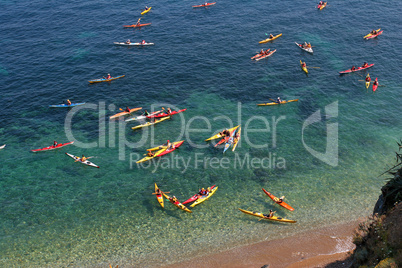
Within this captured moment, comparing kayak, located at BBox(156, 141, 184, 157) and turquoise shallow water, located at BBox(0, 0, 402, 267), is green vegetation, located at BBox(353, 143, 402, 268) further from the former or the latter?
kayak, located at BBox(156, 141, 184, 157)

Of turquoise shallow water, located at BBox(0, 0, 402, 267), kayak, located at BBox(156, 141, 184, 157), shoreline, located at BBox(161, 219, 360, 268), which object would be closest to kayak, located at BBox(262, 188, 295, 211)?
turquoise shallow water, located at BBox(0, 0, 402, 267)

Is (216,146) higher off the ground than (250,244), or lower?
higher

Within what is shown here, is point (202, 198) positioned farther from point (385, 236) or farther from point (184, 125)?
point (385, 236)

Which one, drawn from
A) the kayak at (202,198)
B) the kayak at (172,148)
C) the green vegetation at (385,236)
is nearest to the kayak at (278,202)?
the kayak at (202,198)

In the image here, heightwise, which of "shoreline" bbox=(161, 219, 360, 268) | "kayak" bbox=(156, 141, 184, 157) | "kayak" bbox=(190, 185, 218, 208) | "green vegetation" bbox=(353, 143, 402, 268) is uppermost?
"green vegetation" bbox=(353, 143, 402, 268)

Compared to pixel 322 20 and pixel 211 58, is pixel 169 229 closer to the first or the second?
pixel 211 58

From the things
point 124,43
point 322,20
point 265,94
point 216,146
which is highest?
Answer: point 322,20

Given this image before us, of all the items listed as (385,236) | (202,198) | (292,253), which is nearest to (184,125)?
(202,198)

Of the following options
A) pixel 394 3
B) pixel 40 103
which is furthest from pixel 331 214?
pixel 394 3
